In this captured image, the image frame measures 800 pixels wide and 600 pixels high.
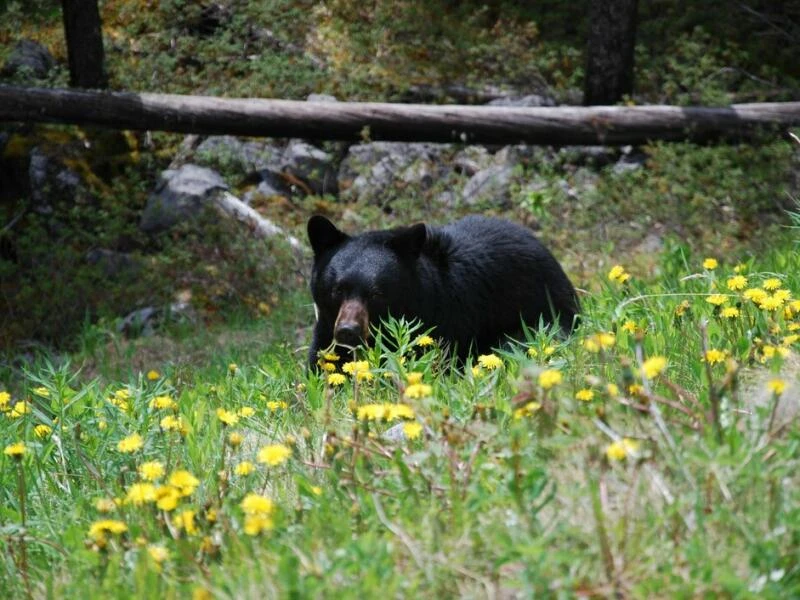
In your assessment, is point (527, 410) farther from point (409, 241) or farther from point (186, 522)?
point (409, 241)

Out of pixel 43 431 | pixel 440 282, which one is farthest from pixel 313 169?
pixel 43 431

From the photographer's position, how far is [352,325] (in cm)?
495

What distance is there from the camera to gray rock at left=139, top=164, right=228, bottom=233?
1058cm

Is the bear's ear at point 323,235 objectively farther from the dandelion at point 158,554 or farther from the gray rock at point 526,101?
the gray rock at point 526,101

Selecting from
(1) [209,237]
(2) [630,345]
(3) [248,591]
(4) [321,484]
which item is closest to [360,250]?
(2) [630,345]

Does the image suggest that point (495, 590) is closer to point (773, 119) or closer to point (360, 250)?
point (360, 250)

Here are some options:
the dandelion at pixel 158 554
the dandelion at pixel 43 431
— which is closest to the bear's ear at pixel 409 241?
the dandelion at pixel 43 431

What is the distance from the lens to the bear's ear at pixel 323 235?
534 cm

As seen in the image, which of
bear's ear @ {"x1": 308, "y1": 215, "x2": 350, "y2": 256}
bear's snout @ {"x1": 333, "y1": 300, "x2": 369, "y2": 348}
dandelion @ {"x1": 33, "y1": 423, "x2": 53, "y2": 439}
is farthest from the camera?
bear's ear @ {"x1": 308, "y1": 215, "x2": 350, "y2": 256}

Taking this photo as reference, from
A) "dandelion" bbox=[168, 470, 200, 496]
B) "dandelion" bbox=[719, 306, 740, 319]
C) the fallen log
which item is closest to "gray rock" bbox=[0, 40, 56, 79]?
the fallen log

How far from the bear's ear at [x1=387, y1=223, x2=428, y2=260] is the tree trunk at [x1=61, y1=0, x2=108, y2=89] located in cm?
698

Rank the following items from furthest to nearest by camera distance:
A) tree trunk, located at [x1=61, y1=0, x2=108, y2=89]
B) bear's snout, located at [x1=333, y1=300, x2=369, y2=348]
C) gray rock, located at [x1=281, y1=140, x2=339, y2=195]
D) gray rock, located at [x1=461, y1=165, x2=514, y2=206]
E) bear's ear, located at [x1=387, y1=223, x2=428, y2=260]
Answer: gray rock, located at [x1=281, y1=140, x2=339, y2=195] → tree trunk, located at [x1=61, y1=0, x2=108, y2=89] → gray rock, located at [x1=461, y1=165, x2=514, y2=206] → bear's ear, located at [x1=387, y1=223, x2=428, y2=260] → bear's snout, located at [x1=333, y1=300, x2=369, y2=348]

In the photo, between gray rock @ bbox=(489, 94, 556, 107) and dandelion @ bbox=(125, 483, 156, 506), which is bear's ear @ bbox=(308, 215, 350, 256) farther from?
gray rock @ bbox=(489, 94, 556, 107)

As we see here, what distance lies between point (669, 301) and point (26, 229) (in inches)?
297
